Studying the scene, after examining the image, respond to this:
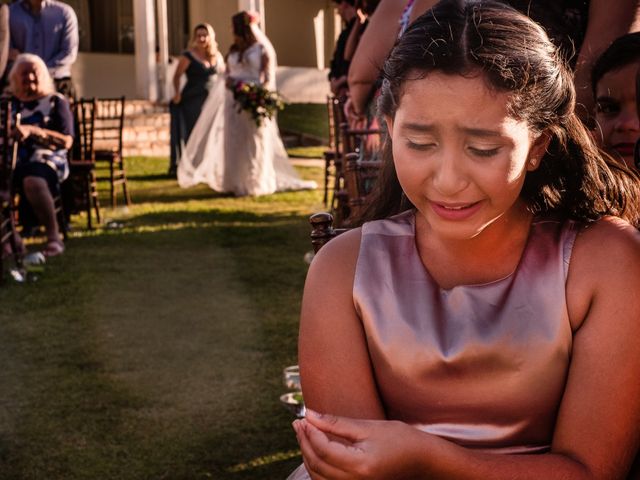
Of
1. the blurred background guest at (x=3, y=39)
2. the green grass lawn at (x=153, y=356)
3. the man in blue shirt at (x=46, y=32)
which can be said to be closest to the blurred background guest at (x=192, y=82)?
the man in blue shirt at (x=46, y=32)

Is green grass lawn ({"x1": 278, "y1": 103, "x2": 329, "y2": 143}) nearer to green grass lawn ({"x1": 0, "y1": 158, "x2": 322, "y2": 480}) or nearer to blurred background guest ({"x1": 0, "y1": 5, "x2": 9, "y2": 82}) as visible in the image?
green grass lawn ({"x1": 0, "y1": 158, "x2": 322, "y2": 480})

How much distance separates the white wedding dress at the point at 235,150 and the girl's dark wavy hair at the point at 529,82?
10.9 meters

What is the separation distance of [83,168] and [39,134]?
60.4 inches

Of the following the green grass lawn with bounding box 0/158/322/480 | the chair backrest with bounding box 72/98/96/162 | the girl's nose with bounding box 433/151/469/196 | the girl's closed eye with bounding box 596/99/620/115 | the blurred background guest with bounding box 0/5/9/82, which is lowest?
the green grass lawn with bounding box 0/158/322/480

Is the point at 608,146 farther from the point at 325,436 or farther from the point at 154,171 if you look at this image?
the point at 154,171

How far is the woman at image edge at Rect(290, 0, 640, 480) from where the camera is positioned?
1786mm

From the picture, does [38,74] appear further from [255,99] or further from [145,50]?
[145,50]

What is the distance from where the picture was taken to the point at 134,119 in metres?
18.5

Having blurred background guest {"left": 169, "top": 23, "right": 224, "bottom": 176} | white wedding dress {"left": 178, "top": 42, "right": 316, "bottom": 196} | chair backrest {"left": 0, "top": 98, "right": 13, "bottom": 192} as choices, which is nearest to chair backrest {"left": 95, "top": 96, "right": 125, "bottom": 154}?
blurred background guest {"left": 169, "top": 23, "right": 224, "bottom": 176}

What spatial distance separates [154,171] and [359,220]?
13.6 meters

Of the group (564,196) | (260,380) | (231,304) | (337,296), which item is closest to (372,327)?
(337,296)

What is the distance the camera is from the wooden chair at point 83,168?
10.0 m

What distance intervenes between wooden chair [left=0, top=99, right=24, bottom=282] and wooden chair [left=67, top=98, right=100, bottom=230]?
195cm

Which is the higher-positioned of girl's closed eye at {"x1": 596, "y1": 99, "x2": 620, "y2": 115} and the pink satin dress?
girl's closed eye at {"x1": 596, "y1": 99, "x2": 620, "y2": 115}
